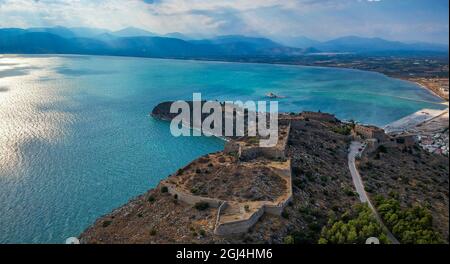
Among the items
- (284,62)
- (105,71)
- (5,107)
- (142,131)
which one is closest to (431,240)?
(142,131)

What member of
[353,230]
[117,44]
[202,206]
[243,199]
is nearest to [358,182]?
[353,230]

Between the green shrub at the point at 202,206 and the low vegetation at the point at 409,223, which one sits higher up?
the green shrub at the point at 202,206

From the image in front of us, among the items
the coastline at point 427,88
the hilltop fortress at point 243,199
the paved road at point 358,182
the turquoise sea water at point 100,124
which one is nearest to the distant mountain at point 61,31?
the turquoise sea water at point 100,124

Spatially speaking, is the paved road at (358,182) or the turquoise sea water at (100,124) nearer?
the paved road at (358,182)

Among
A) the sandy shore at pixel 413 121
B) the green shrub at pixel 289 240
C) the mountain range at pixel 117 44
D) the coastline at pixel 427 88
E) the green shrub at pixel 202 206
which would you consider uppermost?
the mountain range at pixel 117 44

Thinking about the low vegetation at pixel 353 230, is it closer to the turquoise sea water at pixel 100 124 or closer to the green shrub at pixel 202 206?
the green shrub at pixel 202 206

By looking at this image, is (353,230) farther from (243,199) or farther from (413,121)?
(413,121)

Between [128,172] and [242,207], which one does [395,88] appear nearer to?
[128,172]
